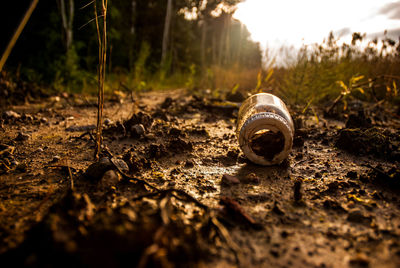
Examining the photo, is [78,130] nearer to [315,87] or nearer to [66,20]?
[315,87]

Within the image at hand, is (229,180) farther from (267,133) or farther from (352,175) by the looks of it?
(352,175)

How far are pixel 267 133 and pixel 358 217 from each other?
89 cm

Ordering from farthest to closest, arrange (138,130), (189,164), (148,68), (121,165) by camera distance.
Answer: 1. (148,68)
2. (138,130)
3. (189,164)
4. (121,165)

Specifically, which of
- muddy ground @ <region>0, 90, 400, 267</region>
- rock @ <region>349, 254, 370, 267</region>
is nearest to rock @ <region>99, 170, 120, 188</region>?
muddy ground @ <region>0, 90, 400, 267</region>

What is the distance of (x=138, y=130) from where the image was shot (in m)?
2.44

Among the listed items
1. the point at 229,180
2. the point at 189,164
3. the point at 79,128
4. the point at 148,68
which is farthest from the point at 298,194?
the point at 148,68

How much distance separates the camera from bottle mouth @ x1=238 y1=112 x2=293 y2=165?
5.44 ft

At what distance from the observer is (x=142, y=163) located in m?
1.81

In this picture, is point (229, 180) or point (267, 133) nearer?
point (229, 180)

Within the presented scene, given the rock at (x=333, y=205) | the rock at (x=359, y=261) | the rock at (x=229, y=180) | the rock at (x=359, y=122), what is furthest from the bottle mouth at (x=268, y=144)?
the rock at (x=359, y=122)

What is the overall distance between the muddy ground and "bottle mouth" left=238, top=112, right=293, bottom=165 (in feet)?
0.41

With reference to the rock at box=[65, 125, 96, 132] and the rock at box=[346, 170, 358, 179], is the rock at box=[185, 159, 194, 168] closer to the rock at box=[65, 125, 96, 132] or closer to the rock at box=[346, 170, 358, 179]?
the rock at box=[346, 170, 358, 179]

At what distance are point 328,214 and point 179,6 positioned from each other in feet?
60.4

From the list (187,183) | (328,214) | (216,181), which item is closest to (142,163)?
(187,183)
